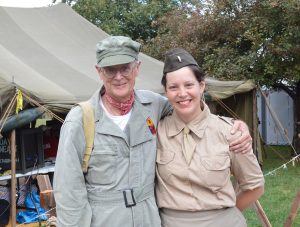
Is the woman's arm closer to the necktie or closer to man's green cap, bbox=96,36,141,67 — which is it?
the necktie

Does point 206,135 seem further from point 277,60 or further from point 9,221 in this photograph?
point 277,60

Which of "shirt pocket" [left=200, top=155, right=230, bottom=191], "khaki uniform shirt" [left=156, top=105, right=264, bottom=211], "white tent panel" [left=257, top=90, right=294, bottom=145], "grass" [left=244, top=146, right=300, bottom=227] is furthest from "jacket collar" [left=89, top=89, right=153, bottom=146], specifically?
"white tent panel" [left=257, top=90, right=294, bottom=145]

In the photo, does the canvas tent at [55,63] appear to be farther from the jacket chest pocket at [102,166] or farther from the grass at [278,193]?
the jacket chest pocket at [102,166]

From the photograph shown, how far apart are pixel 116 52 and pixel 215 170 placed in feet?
2.07

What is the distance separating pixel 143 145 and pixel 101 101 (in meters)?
0.26

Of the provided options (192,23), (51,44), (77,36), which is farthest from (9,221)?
(192,23)

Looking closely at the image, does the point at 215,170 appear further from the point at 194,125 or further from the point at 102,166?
the point at 102,166

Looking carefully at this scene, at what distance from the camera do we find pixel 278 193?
24.1 feet

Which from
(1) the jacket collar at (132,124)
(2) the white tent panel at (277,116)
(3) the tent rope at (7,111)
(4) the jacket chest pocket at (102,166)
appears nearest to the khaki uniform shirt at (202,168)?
(1) the jacket collar at (132,124)

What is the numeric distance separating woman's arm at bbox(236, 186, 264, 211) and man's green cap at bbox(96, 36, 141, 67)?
31.2 inches

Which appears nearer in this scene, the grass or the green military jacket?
the green military jacket

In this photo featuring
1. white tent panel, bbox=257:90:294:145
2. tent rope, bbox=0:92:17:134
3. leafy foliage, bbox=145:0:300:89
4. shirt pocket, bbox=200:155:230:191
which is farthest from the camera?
white tent panel, bbox=257:90:294:145

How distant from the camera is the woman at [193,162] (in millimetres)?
2053

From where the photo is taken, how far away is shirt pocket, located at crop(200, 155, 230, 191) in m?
2.04
